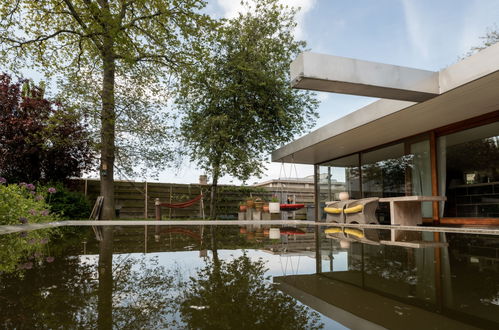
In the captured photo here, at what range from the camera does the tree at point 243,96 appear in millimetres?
10148

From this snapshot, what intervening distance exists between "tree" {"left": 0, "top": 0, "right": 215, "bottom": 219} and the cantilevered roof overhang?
4637mm

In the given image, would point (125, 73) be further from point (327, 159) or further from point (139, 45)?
point (327, 159)

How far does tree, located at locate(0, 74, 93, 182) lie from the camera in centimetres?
937

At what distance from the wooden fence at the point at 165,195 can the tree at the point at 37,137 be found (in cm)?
93

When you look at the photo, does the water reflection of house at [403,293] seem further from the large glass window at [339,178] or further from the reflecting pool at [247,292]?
the large glass window at [339,178]

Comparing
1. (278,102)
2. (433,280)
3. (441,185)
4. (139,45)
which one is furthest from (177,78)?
(433,280)

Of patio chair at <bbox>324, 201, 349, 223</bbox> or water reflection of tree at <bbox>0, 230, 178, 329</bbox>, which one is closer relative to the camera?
water reflection of tree at <bbox>0, 230, 178, 329</bbox>

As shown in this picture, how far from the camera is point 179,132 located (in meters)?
11.0

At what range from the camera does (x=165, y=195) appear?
12133mm

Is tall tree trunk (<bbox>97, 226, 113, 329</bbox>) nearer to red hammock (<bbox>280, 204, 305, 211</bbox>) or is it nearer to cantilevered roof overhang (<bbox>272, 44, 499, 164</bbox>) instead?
cantilevered roof overhang (<bbox>272, 44, 499, 164</bbox>)

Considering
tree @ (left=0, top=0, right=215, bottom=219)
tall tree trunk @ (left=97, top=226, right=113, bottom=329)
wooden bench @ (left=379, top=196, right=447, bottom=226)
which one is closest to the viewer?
tall tree trunk @ (left=97, top=226, right=113, bottom=329)

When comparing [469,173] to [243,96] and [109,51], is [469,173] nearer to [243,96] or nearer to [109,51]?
[243,96]

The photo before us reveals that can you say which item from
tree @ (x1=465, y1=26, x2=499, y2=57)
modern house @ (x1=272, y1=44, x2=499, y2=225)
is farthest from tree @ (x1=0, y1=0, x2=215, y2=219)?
tree @ (x1=465, y1=26, x2=499, y2=57)

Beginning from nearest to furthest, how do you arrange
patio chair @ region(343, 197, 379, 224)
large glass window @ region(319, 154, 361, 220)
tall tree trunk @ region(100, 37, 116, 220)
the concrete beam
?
the concrete beam → patio chair @ region(343, 197, 379, 224) → tall tree trunk @ region(100, 37, 116, 220) → large glass window @ region(319, 154, 361, 220)
